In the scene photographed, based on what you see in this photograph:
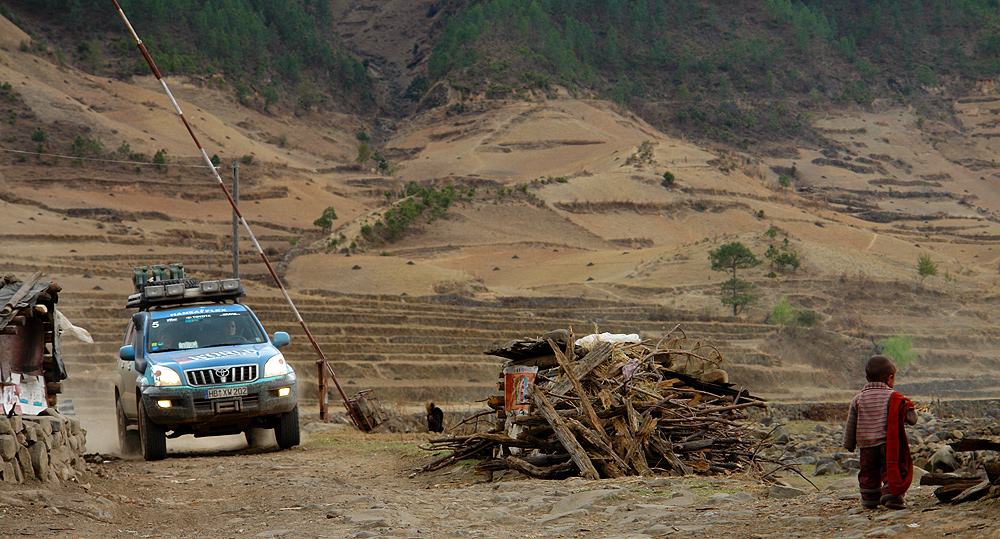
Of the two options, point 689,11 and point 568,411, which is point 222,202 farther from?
point 689,11

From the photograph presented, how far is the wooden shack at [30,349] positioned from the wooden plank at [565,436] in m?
5.78

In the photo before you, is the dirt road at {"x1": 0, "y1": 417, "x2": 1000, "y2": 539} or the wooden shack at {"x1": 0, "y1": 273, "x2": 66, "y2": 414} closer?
the dirt road at {"x1": 0, "y1": 417, "x2": 1000, "y2": 539}

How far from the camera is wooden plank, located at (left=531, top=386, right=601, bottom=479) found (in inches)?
380

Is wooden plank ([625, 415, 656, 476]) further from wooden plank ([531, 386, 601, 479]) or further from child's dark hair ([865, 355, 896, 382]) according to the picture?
child's dark hair ([865, 355, 896, 382])

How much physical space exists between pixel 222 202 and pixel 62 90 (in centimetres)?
2952

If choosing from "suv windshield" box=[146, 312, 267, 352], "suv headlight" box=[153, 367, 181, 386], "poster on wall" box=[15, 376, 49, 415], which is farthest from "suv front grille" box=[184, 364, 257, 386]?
"poster on wall" box=[15, 376, 49, 415]

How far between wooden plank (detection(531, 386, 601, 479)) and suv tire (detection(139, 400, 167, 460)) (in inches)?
238

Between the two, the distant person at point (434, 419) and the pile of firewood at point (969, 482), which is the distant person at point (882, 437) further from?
the distant person at point (434, 419)

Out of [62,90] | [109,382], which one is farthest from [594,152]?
[109,382]

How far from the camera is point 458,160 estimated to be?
425 ft

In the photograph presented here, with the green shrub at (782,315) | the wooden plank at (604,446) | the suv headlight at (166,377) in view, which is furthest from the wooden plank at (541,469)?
the green shrub at (782,315)

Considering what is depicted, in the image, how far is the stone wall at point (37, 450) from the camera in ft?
27.1

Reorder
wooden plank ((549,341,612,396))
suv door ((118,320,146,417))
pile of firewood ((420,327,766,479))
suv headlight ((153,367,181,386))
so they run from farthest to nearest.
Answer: suv door ((118,320,146,417)) < suv headlight ((153,367,181,386)) < wooden plank ((549,341,612,396)) < pile of firewood ((420,327,766,479))

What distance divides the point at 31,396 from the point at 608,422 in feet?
23.0
